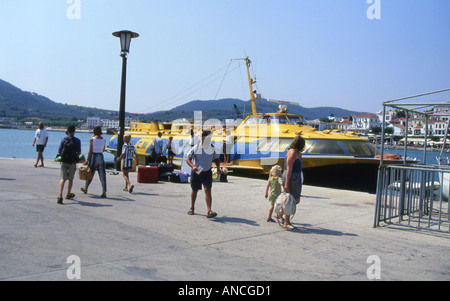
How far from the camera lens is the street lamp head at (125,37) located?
14.6 m

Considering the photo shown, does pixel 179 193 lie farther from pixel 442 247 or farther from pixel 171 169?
pixel 442 247

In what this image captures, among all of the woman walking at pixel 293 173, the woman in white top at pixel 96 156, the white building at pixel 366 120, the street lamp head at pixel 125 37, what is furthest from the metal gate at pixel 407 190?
the white building at pixel 366 120

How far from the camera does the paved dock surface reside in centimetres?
463

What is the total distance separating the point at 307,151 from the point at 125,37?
26.7ft

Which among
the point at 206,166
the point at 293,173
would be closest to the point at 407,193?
the point at 293,173

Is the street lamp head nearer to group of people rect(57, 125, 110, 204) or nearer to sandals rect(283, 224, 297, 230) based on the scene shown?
group of people rect(57, 125, 110, 204)

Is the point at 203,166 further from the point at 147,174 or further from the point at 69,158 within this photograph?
the point at 147,174

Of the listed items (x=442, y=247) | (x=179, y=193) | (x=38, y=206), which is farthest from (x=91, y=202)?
(x=442, y=247)

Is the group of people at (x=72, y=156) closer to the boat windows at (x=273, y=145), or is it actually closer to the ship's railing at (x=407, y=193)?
the ship's railing at (x=407, y=193)

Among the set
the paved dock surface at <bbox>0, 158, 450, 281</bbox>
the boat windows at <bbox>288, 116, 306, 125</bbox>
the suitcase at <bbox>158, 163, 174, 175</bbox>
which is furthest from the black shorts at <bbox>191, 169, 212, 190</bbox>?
the boat windows at <bbox>288, 116, 306, 125</bbox>

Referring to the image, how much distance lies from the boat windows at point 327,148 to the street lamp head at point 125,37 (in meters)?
7.96

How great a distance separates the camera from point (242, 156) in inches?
719

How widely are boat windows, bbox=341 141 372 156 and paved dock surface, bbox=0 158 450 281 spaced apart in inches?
267

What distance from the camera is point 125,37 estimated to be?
14.7 metres
